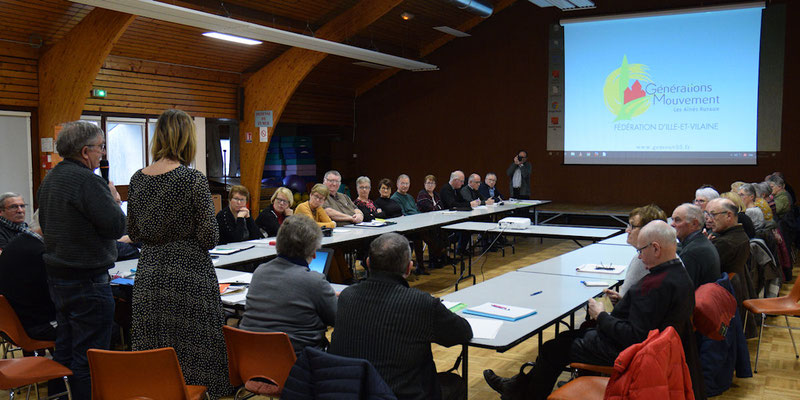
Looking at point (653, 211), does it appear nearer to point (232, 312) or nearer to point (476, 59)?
point (232, 312)

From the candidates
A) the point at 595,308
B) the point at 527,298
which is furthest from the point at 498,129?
the point at 595,308

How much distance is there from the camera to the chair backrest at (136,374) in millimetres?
2387

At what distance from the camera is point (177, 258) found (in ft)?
9.19

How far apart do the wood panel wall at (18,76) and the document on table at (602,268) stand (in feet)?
23.8

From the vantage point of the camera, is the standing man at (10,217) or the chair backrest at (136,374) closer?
the chair backrest at (136,374)

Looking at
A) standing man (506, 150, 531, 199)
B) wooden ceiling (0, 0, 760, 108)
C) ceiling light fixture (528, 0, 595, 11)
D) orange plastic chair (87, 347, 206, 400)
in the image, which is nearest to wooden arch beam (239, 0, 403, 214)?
wooden ceiling (0, 0, 760, 108)

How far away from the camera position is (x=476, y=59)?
13.6 metres

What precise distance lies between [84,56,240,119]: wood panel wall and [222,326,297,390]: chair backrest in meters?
7.41

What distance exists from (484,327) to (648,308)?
71 cm

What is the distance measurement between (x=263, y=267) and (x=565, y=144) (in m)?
10.5

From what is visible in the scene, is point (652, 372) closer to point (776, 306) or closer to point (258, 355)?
point (258, 355)

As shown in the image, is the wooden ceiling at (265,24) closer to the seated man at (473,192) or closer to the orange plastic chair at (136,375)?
the seated man at (473,192)

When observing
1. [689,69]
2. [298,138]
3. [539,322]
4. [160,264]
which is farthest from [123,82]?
[689,69]

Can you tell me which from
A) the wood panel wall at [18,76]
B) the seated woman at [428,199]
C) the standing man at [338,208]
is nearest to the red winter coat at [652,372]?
the standing man at [338,208]
